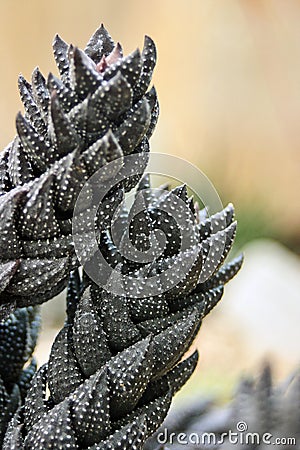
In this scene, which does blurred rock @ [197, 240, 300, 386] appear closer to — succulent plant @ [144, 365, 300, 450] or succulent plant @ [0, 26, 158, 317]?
succulent plant @ [144, 365, 300, 450]

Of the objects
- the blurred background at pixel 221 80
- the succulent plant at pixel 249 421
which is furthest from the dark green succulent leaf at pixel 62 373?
the blurred background at pixel 221 80

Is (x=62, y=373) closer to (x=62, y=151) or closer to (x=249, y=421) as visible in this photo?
(x=62, y=151)

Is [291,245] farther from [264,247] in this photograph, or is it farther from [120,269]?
[120,269]

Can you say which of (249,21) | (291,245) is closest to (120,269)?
(291,245)

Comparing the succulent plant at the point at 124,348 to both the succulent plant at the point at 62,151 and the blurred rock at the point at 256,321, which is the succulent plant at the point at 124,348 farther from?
the blurred rock at the point at 256,321

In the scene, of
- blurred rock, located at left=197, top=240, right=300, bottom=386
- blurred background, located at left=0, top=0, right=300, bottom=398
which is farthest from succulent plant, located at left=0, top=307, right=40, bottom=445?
blurred background, located at left=0, top=0, right=300, bottom=398

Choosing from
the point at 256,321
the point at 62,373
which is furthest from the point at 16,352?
the point at 256,321

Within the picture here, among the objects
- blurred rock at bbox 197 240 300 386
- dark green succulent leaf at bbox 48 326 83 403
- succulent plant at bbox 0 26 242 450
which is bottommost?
blurred rock at bbox 197 240 300 386
